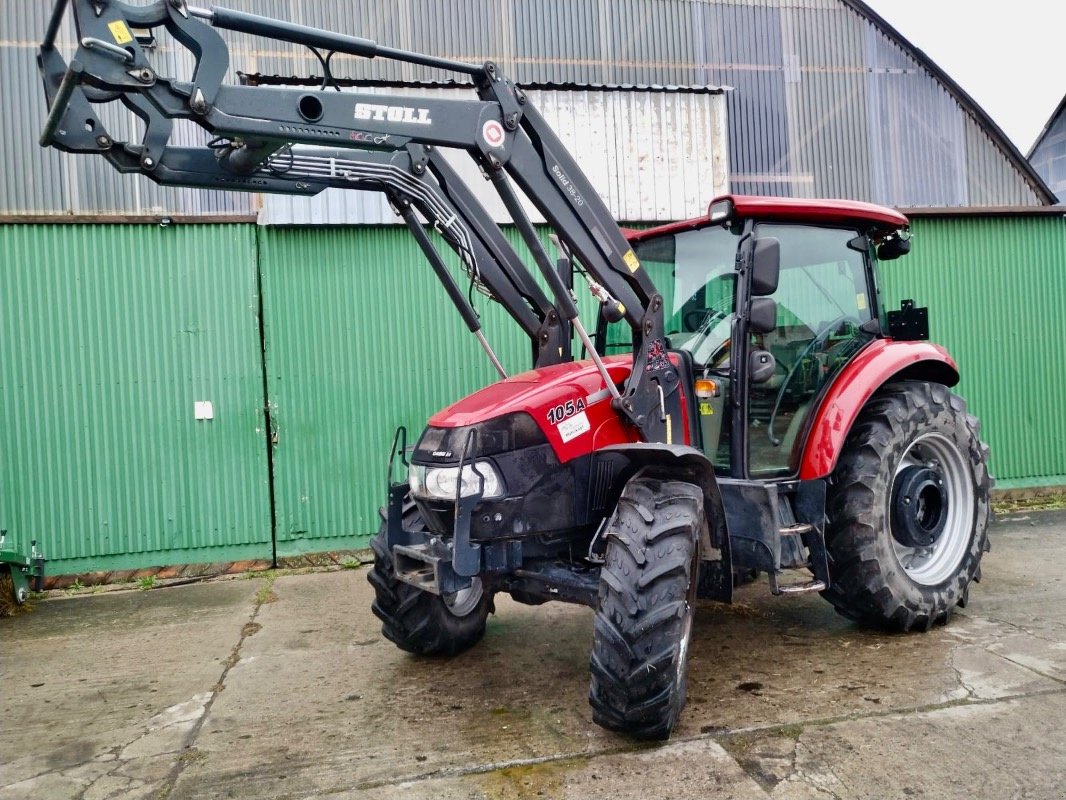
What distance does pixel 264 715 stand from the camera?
3893 mm

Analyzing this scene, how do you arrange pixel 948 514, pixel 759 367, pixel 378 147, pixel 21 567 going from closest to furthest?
1. pixel 378 147
2. pixel 759 367
3. pixel 948 514
4. pixel 21 567

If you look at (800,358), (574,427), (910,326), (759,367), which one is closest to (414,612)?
(574,427)

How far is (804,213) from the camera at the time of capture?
438cm

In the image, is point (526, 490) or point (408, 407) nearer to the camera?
point (526, 490)

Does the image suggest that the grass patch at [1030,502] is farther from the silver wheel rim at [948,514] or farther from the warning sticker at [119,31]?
the warning sticker at [119,31]

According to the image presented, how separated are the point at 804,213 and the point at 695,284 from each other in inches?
26.9

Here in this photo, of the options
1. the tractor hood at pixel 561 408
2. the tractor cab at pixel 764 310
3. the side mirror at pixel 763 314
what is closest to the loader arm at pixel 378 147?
the tractor hood at pixel 561 408

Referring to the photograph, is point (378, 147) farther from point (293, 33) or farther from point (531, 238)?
point (531, 238)

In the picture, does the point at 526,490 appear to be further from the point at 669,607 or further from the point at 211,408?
the point at 211,408

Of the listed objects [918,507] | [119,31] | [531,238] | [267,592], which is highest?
[119,31]

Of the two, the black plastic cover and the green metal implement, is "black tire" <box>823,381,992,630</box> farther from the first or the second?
the green metal implement

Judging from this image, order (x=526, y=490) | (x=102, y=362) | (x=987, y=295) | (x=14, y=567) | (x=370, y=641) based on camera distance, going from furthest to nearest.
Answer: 1. (x=987, y=295)
2. (x=102, y=362)
3. (x=14, y=567)
4. (x=370, y=641)
5. (x=526, y=490)

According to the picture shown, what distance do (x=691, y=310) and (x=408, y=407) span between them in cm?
357

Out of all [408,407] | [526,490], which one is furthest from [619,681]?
[408,407]
